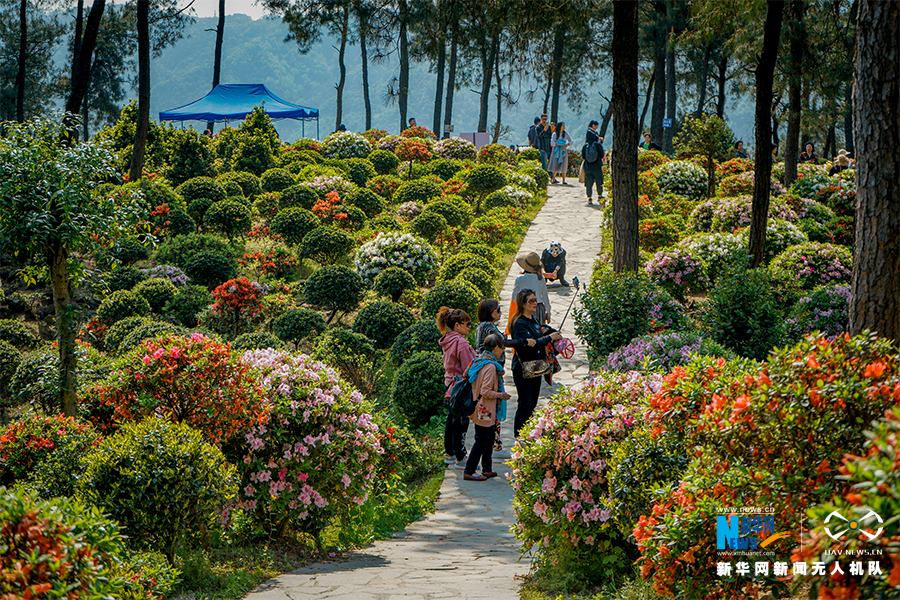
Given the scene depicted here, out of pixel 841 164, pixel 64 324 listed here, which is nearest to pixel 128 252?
pixel 64 324

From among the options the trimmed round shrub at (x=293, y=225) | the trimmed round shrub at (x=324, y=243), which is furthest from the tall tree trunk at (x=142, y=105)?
the trimmed round shrub at (x=324, y=243)

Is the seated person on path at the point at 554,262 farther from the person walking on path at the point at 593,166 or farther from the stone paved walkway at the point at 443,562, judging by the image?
the person walking on path at the point at 593,166

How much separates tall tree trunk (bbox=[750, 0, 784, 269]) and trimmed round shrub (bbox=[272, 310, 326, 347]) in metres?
7.16

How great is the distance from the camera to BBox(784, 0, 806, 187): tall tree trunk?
17.8 m

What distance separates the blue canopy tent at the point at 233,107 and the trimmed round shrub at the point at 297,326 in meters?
22.0

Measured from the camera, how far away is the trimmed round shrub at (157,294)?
13.6 meters

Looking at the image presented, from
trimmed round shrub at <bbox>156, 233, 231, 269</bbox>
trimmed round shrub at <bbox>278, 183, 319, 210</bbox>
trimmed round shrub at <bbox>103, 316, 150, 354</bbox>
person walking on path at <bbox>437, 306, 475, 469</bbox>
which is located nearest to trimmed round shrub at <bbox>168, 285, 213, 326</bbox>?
trimmed round shrub at <bbox>103, 316, 150, 354</bbox>

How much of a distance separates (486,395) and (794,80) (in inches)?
597

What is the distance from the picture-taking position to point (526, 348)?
7793 mm

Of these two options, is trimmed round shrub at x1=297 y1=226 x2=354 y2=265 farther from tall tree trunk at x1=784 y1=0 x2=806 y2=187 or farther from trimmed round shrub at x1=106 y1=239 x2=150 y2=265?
tall tree trunk at x1=784 y1=0 x2=806 y2=187

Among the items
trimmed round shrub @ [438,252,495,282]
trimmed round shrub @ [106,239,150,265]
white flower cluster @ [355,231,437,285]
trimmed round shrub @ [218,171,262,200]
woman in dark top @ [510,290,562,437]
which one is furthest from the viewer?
trimmed round shrub @ [218,171,262,200]

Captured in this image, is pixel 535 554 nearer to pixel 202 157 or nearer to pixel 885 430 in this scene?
pixel 885 430

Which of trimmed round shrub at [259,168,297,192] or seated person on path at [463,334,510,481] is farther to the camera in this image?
trimmed round shrub at [259,168,297,192]

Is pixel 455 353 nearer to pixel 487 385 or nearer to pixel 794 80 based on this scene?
pixel 487 385
